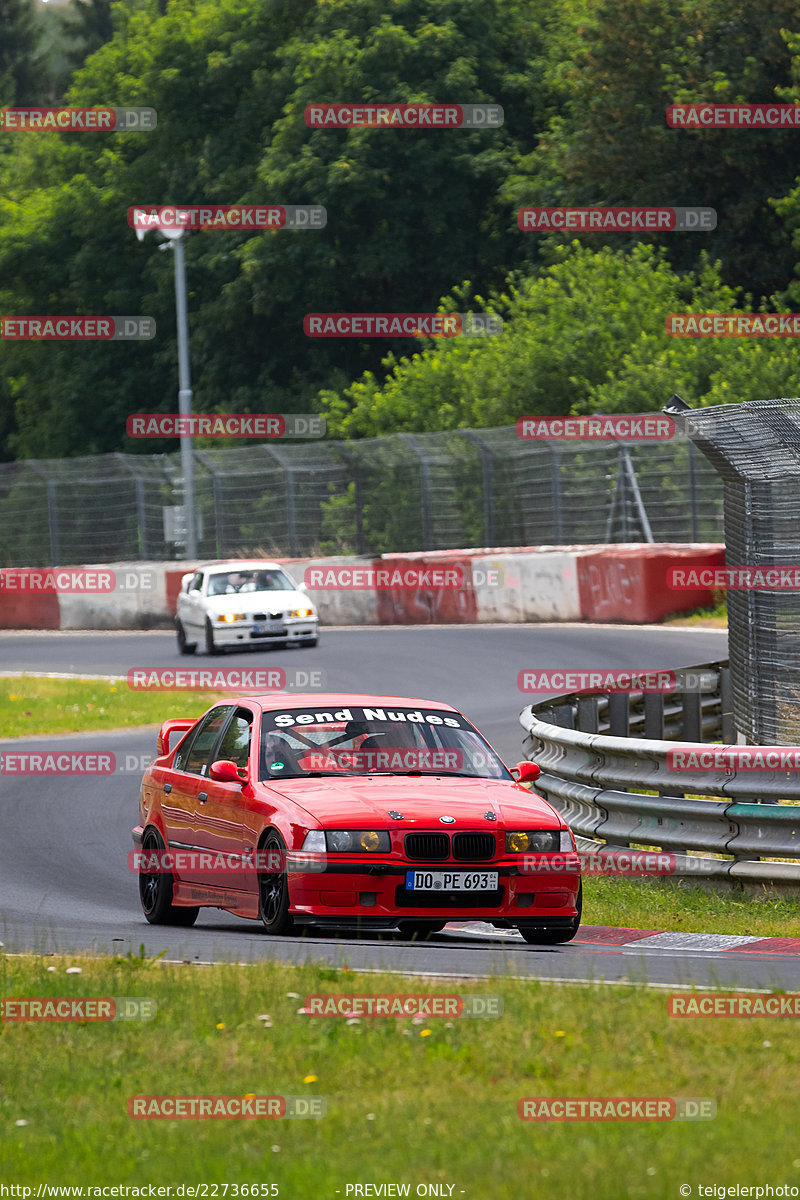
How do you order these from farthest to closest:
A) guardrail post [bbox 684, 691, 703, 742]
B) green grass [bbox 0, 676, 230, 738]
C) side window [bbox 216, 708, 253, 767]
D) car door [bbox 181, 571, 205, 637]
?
car door [bbox 181, 571, 205, 637] → green grass [bbox 0, 676, 230, 738] → guardrail post [bbox 684, 691, 703, 742] → side window [bbox 216, 708, 253, 767]

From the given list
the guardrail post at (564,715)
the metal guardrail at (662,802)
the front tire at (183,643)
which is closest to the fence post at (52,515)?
the front tire at (183,643)

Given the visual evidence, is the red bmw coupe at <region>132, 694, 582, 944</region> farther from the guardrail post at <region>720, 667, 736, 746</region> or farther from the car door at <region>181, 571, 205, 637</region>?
the car door at <region>181, 571, 205, 637</region>

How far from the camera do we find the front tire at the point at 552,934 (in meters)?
9.84

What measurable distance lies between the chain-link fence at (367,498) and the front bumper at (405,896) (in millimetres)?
19883

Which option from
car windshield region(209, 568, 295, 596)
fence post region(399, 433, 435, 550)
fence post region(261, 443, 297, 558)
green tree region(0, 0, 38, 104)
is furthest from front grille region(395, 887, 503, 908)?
green tree region(0, 0, 38, 104)

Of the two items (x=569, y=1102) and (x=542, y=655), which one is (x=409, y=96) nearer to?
(x=542, y=655)

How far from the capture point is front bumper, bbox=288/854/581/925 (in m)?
9.43

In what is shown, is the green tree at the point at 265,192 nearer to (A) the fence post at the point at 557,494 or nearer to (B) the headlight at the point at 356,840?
(A) the fence post at the point at 557,494

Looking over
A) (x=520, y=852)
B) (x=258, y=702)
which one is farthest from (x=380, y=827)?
(x=258, y=702)

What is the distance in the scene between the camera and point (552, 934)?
994 centimetres

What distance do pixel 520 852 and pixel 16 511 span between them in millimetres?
31016

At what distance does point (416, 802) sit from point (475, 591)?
21.1m

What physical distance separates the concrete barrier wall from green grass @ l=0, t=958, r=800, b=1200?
20.8m

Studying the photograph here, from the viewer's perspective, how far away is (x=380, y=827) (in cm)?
948
